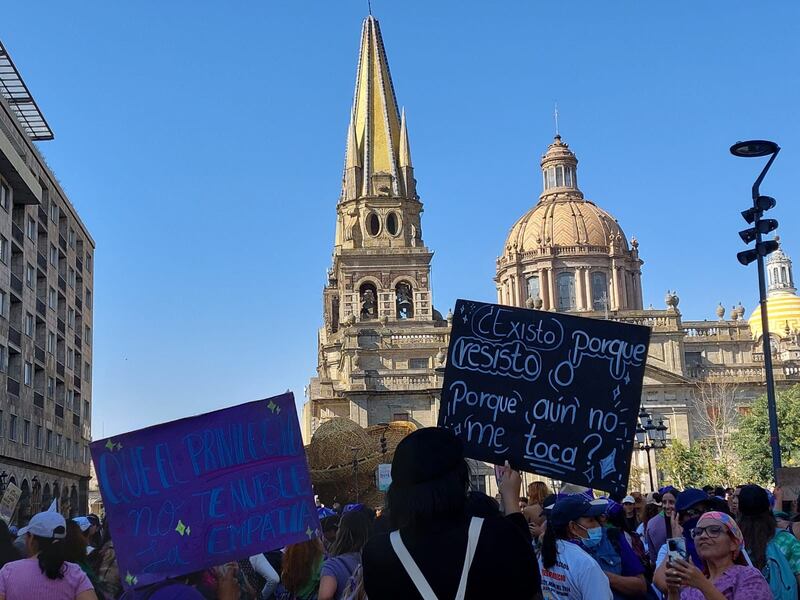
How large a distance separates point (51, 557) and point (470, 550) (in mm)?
3264

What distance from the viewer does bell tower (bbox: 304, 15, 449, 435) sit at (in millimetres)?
63000

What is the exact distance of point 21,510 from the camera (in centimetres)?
4303

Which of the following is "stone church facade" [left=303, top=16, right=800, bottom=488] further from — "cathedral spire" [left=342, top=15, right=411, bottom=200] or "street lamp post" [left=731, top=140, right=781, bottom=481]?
"street lamp post" [left=731, top=140, right=781, bottom=481]

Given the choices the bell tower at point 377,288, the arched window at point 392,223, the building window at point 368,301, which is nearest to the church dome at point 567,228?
the bell tower at point 377,288

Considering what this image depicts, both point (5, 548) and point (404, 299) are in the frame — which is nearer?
point (5, 548)

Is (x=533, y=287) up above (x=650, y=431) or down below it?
above

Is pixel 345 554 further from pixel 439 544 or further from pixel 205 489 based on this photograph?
pixel 439 544

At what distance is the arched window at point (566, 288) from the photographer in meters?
75.1

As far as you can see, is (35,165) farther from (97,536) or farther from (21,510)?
(97,536)

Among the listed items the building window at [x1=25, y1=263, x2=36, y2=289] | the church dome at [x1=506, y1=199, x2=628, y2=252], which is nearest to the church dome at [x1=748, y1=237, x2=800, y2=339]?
the church dome at [x1=506, y1=199, x2=628, y2=252]

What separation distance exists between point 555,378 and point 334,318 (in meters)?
76.2

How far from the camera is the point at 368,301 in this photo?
72250 mm

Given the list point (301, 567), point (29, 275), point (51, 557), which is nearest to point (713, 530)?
point (301, 567)

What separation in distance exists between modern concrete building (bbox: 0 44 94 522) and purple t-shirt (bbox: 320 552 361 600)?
31.4 m
